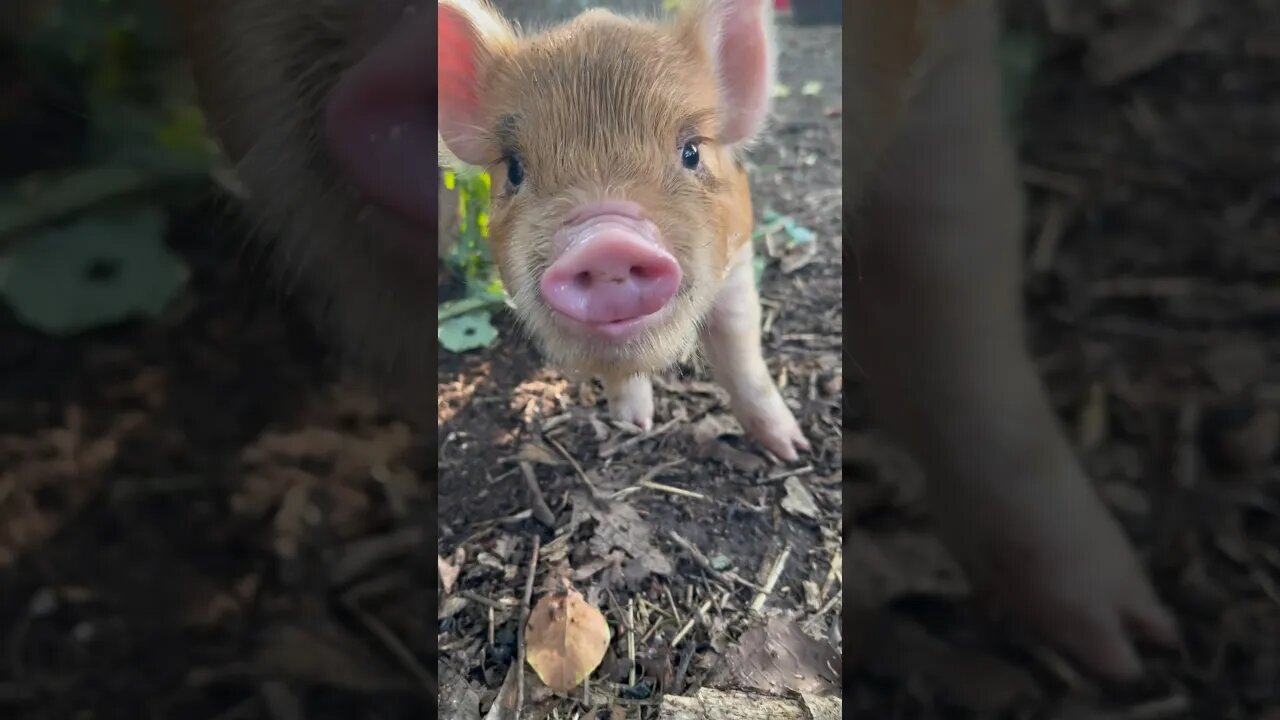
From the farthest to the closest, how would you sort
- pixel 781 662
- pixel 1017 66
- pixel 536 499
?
pixel 536 499 < pixel 781 662 < pixel 1017 66

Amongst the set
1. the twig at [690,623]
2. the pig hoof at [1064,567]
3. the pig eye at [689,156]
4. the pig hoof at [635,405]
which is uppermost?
the pig eye at [689,156]

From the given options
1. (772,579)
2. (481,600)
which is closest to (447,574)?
(481,600)

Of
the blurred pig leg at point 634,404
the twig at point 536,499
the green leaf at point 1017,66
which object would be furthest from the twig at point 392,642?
the green leaf at point 1017,66

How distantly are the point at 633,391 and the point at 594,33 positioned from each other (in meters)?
0.44

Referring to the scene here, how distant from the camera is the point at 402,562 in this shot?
2.46 ft

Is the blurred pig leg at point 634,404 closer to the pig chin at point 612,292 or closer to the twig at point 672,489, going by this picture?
the twig at point 672,489

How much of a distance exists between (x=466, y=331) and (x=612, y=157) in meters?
0.35

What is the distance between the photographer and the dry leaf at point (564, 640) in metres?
0.94

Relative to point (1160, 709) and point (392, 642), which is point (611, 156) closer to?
point (392, 642)

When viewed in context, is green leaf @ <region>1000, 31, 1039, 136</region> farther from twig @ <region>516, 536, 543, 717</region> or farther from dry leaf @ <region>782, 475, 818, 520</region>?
twig @ <region>516, 536, 543, 717</region>

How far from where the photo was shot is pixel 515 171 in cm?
87

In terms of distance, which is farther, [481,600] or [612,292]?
[481,600]

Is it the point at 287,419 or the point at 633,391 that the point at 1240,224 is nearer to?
the point at 633,391

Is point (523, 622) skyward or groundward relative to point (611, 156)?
groundward
